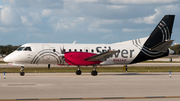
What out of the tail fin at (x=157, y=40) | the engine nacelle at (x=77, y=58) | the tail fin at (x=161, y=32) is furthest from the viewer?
the tail fin at (x=161, y=32)

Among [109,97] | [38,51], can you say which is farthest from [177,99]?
[38,51]

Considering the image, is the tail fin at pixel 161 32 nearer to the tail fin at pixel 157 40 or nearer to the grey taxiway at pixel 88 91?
the tail fin at pixel 157 40

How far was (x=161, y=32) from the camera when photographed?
3031cm

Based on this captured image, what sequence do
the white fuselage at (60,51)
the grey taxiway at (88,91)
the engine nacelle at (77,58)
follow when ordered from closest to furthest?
the grey taxiway at (88,91)
the white fuselage at (60,51)
the engine nacelle at (77,58)

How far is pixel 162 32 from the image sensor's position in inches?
1193

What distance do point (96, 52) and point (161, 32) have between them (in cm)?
833

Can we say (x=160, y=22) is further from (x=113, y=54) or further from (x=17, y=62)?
(x=17, y=62)

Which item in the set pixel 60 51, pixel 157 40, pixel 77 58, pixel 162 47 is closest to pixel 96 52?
pixel 77 58

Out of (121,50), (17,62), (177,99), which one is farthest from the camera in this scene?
(121,50)

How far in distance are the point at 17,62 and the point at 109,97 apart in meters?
17.5

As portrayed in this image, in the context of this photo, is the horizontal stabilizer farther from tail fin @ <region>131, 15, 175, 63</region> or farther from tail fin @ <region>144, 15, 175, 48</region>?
tail fin @ <region>144, 15, 175, 48</region>

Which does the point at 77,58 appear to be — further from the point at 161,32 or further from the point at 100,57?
the point at 161,32

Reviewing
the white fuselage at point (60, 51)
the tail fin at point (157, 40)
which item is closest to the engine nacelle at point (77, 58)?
the white fuselage at point (60, 51)

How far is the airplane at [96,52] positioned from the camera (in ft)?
91.3
